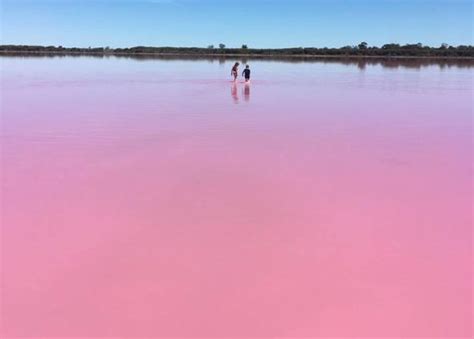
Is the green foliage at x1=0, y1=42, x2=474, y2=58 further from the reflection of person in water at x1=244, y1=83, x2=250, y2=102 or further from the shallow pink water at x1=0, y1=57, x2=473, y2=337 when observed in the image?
the shallow pink water at x1=0, y1=57, x2=473, y2=337

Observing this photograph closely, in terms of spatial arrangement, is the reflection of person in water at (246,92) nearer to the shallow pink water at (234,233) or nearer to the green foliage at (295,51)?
the shallow pink water at (234,233)

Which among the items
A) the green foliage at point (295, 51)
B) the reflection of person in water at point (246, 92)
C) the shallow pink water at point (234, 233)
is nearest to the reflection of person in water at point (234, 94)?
the reflection of person in water at point (246, 92)

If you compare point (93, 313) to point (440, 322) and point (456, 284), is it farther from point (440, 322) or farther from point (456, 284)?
point (456, 284)

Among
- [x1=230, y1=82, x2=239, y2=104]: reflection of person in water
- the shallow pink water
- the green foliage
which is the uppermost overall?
the green foliage

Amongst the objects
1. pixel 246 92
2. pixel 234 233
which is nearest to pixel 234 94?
pixel 246 92

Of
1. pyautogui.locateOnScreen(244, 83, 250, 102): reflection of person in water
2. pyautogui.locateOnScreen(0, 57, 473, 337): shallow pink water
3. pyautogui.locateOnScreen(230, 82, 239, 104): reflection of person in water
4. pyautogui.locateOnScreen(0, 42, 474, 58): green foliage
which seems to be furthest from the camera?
pyautogui.locateOnScreen(0, 42, 474, 58): green foliage

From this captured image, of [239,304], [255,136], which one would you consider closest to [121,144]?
[255,136]

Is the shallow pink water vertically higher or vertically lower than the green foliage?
lower

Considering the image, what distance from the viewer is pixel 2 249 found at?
414cm

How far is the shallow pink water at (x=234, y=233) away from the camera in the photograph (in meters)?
3.25

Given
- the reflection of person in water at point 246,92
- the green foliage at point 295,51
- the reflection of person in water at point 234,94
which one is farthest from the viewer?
the green foliage at point 295,51

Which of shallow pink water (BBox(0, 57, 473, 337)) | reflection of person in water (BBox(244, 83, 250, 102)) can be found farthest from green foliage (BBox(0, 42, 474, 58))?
shallow pink water (BBox(0, 57, 473, 337))

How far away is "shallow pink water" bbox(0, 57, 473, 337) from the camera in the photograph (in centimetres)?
325

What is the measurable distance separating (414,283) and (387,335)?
722 millimetres
